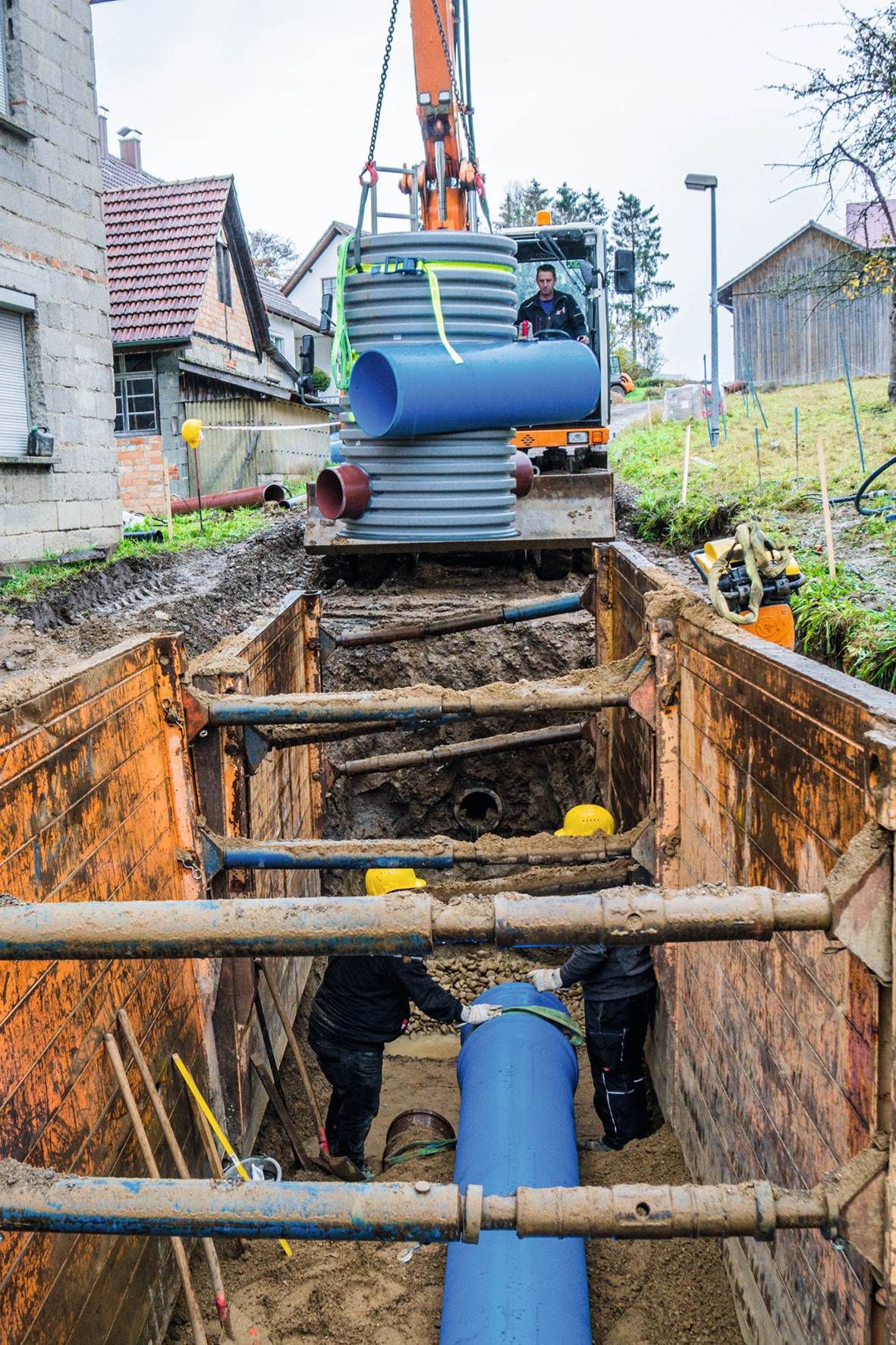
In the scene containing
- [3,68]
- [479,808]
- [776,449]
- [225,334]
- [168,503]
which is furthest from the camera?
[225,334]

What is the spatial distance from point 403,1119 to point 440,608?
3661 millimetres

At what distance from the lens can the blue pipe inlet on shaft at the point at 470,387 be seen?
15.9 ft

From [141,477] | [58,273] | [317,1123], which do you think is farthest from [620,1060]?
[141,477]

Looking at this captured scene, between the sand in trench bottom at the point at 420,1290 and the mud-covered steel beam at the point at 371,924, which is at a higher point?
the mud-covered steel beam at the point at 371,924

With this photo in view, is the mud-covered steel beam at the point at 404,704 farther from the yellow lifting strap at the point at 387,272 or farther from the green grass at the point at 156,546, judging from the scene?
the green grass at the point at 156,546

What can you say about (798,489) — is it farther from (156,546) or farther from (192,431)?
(192,431)

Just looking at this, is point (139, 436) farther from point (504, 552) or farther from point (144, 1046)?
point (144, 1046)

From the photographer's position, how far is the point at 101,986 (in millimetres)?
2422

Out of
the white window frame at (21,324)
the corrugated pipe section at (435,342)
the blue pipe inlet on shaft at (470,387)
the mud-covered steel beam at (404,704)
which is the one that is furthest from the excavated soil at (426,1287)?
the white window frame at (21,324)

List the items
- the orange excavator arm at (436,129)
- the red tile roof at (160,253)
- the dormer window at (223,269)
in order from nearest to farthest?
the orange excavator arm at (436,129) → the red tile roof at (160,253) → the dormer window at (223,269)

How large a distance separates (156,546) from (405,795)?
5.62 m

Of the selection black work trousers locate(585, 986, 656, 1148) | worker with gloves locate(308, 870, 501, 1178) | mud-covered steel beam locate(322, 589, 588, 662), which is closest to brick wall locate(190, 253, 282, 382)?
mud-covered steel beam locate(322, 589, 588, 662)

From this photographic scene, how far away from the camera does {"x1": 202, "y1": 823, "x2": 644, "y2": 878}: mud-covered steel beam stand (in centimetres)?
331

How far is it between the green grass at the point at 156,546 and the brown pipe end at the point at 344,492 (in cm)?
297
